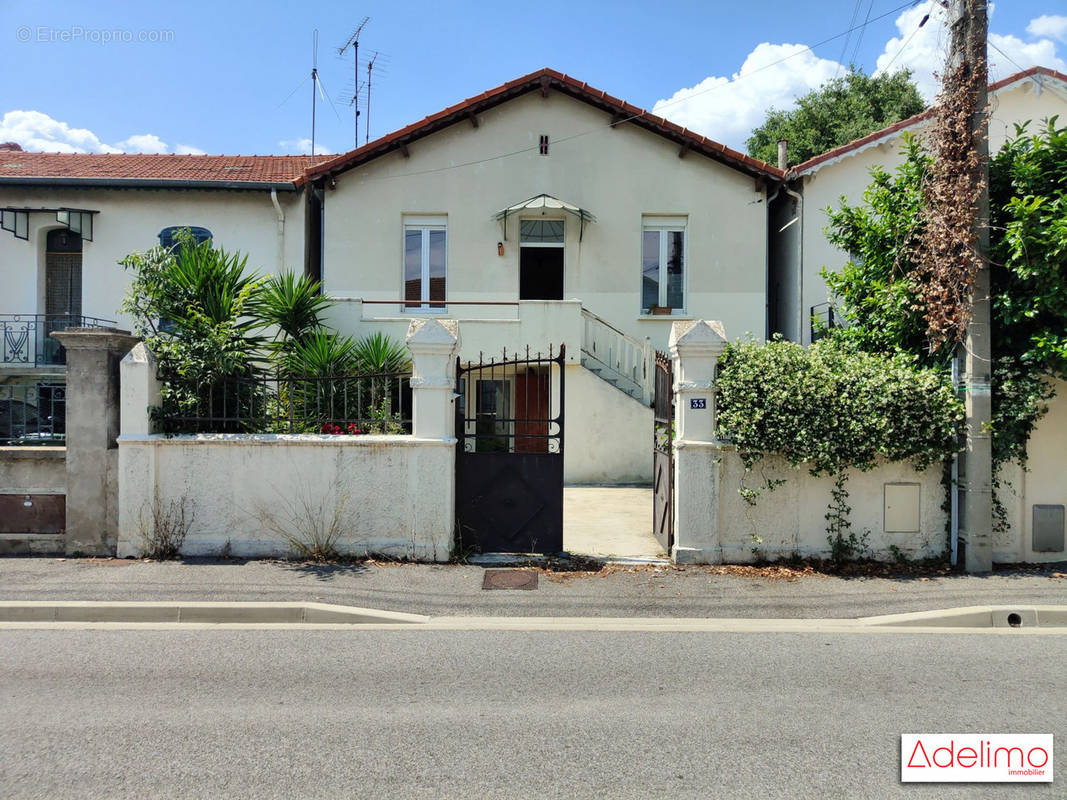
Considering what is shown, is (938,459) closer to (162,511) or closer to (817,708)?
(817,708)

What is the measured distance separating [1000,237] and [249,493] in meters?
8.84

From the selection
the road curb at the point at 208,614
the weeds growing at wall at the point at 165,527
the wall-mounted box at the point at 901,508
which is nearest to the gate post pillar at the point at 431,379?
the road curb at the point at 208,614

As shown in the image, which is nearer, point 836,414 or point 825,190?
point 836,414

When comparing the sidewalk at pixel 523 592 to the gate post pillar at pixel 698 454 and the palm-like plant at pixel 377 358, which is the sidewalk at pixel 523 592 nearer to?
the gate post pillar at pixel 698 454

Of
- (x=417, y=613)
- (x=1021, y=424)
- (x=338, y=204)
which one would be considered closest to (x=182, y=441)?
(x=417, y=613)

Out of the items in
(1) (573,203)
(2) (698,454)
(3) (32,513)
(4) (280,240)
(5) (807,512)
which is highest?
(1) (573,203)

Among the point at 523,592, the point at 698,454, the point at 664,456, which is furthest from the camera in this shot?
the point at 664,456

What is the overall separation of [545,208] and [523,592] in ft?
31.0

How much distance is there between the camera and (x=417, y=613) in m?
6.53

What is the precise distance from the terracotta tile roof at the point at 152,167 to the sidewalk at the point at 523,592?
9453 millimetres

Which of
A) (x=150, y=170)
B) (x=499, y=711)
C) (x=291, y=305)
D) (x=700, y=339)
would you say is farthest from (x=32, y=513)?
(x=150, y=170)

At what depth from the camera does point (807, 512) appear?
26.1 feet

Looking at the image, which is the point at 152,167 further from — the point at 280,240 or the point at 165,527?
the point at 165,527

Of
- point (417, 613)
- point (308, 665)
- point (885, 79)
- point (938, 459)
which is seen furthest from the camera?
point (885, 79)
